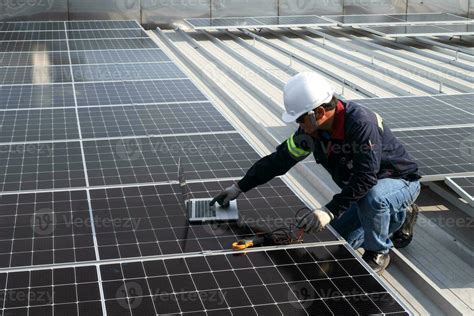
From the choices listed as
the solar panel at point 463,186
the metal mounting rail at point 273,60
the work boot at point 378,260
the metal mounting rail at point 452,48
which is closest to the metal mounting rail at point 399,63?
the metal mounting rail at point 452,48

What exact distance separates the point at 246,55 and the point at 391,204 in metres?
8.95

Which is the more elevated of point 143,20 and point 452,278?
point 143,20

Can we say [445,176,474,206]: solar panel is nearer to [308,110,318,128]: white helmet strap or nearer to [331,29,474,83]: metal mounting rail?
[308,110,318,128]: white helmet strap

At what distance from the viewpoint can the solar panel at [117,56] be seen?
1157 cm

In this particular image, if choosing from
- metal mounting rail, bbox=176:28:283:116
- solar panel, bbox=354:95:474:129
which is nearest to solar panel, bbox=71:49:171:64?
metal mounting rail, bbox=176:28:283:116

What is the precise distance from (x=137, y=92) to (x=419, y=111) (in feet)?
11.4

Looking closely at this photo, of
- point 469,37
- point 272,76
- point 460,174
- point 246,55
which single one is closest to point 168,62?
point 272,76

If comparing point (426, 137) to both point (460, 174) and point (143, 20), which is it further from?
point (143, 20)

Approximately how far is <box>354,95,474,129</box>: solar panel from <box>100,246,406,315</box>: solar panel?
371 centimetres

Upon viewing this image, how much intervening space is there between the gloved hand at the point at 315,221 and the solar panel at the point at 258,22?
1070 centimetres

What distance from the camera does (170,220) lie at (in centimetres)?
551

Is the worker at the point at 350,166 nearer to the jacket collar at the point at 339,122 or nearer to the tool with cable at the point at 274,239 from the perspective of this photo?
the jacket collar at the point at 339,122

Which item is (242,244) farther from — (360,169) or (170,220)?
(360,169)

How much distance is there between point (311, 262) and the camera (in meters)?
4.89
